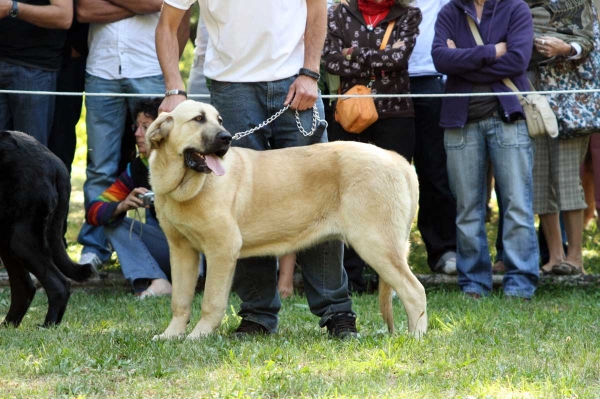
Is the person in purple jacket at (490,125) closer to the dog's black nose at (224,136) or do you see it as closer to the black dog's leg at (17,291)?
the dog's black nose at (224,136)

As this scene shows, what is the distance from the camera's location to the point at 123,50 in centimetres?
790

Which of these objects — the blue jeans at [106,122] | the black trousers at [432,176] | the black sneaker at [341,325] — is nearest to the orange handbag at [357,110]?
the black trousers at [432,176]

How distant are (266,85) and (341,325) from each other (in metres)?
1.46

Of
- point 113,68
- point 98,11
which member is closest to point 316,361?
point 113,68

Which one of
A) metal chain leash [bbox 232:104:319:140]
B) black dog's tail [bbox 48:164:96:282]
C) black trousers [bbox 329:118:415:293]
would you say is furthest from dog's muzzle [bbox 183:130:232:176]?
black trousers [bbox 329:118:415:293]

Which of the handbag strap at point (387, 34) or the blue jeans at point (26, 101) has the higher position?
the handbag strap at point (387, 34)

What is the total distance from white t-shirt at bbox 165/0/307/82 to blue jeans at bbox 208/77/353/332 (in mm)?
74

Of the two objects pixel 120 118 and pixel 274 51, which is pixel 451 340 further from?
pixel 120 118

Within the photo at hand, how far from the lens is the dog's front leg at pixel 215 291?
519 cm

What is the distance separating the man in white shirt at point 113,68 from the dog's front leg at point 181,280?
2.70 meters

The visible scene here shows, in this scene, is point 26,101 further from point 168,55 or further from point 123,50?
point 168,55

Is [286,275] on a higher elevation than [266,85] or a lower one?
lower

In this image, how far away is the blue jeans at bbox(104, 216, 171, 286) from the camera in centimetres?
785

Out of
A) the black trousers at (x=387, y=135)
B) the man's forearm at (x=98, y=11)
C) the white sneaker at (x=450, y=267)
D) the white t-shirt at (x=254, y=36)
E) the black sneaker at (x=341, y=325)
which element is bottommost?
the white sneaker at (x=450, y=267)
